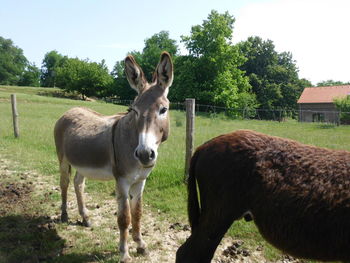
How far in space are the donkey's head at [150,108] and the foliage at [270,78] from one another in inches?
1887

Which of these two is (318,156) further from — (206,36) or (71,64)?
(71,64)

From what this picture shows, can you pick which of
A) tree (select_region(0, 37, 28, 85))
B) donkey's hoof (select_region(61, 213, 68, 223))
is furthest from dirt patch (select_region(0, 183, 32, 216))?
tree (select_region(0, 37, 28, 85))

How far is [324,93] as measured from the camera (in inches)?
1624

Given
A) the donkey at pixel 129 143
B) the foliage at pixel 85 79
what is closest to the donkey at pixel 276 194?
the donkey at pixel 129 143

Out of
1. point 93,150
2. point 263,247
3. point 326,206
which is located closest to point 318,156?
point 326,206

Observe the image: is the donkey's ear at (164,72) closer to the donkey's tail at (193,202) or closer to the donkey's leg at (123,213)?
the donkey's tail at (193,202)

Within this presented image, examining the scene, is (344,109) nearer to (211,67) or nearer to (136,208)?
(211,67)

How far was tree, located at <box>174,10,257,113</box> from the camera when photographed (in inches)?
1329

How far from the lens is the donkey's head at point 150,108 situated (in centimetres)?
278

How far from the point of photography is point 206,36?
34.4 m

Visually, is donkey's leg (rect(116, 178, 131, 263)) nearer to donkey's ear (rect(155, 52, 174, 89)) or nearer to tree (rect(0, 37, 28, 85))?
donkey's ear (rect(155, 52, 174, 89))

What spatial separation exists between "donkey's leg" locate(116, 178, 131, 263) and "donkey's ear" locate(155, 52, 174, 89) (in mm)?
1307

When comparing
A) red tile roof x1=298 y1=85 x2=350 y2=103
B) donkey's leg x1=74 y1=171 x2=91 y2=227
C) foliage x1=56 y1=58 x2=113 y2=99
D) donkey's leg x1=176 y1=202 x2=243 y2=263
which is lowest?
donkey's leg x1=74 y1=171 x2=91 y2=227

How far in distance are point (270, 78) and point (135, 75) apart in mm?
52552
